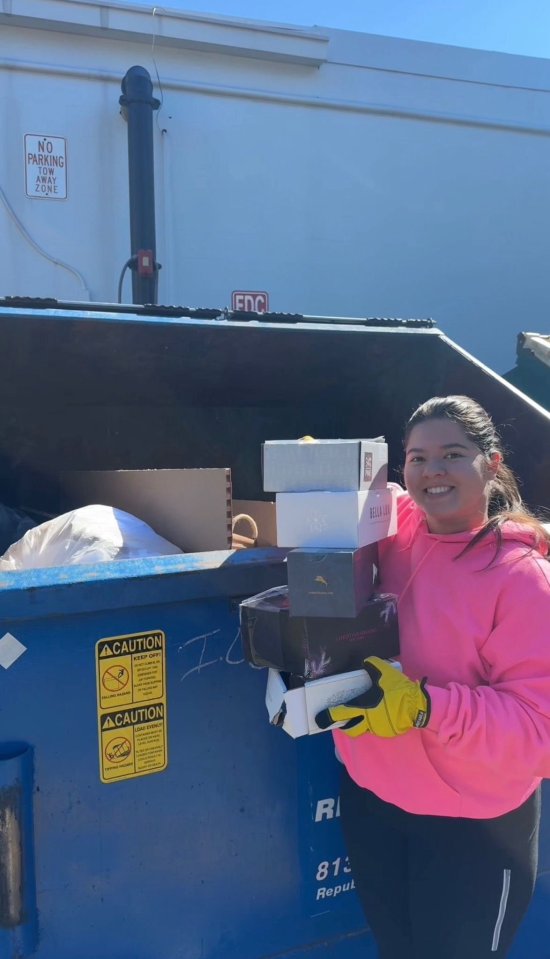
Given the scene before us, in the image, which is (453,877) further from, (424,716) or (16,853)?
(16,853)

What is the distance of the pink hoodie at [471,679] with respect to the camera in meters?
1.14

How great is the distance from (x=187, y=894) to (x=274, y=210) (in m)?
3.70

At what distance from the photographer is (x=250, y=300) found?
4.24 meters

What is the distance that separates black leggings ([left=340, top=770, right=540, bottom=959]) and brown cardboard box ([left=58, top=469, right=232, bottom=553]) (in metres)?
0.68

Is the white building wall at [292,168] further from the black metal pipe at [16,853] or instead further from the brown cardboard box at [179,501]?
the black metal pipe at [16,853]

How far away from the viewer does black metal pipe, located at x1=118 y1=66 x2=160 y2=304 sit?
12.3 feet

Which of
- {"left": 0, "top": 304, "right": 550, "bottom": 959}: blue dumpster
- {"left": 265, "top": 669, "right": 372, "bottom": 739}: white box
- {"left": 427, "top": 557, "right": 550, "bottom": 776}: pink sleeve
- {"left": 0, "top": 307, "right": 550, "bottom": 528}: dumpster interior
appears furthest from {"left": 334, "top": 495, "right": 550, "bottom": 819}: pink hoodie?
{"left": 0, "top": 307, "right": 550, "bottom": 528}: dumpster interior

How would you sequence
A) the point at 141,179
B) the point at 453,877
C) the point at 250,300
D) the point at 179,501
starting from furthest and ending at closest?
1. the point at 250,300
2. the point at 141,179
3. the point at 179,501
4. the point at 453,877

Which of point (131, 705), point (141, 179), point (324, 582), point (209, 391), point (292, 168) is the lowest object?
point (131, 705)

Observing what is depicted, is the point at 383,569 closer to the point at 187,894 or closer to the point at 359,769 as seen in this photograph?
the point at 359,769

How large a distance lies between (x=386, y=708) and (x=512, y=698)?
20 cm

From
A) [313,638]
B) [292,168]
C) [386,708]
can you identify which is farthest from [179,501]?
[292,168]

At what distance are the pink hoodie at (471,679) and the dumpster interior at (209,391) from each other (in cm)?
105

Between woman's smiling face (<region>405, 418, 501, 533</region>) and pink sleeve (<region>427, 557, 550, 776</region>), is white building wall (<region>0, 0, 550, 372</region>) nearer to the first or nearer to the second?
woman's smiling face (<region>405, 418, 501, 533</region>)
